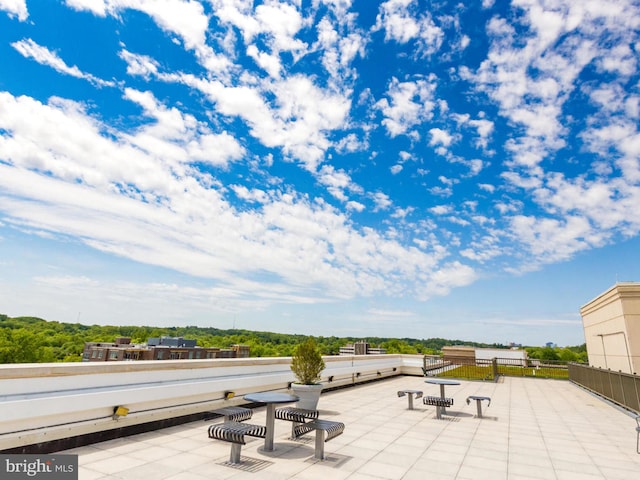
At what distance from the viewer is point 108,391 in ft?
19.9

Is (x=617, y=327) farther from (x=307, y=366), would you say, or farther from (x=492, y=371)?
(x=307, y=366)

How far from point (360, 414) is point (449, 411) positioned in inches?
111

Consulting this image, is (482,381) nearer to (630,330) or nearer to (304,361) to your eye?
(630,330)

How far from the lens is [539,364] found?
84.5 ft

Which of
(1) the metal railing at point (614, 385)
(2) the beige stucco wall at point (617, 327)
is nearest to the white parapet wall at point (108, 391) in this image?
(1) the metal railing at point (614, 385)

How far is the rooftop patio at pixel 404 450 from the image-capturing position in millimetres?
5074

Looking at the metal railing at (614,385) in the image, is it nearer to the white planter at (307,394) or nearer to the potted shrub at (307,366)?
the potted shrub at (307,366)

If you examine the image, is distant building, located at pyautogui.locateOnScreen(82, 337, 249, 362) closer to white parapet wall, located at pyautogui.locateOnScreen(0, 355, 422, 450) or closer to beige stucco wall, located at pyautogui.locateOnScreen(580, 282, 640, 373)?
beige stucco wall, located at pyautogui.locateOnScreen(580, 282, 640, 373)

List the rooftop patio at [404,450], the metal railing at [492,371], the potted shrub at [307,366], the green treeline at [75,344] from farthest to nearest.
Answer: the green treeline at [75,344] < the metal railing at [492,371] < the potted shrub at [307,366] < the rooftop patio at [404,450]

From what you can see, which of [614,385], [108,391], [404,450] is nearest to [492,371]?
[614,385]


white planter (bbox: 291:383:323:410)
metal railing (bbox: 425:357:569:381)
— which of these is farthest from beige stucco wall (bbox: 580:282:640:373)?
white planter (bbox: 291:383:323:410)

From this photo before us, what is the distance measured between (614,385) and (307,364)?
11.2m

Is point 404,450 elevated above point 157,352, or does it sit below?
above

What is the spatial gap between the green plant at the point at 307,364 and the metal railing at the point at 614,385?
9291 millimetres
